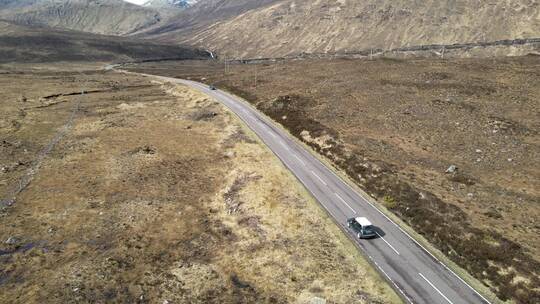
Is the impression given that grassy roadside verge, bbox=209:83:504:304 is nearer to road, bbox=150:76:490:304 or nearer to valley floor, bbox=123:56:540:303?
road, bbox=150:76:490:304

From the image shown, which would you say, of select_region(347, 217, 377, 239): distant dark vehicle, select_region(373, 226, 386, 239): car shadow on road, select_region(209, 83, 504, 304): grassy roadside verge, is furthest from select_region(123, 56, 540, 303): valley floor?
select_region(347, 217, 377, 239): distant dark vehicle

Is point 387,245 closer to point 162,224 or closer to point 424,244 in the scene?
point 424,244

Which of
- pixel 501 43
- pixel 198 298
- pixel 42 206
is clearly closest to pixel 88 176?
pixel 42 206

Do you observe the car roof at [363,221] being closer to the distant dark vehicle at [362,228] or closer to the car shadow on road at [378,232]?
the distant dark vehicle at [362,228]

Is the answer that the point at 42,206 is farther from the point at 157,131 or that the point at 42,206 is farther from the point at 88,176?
the point at 157,131

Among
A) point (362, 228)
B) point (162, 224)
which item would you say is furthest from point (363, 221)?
point (162, 224)
